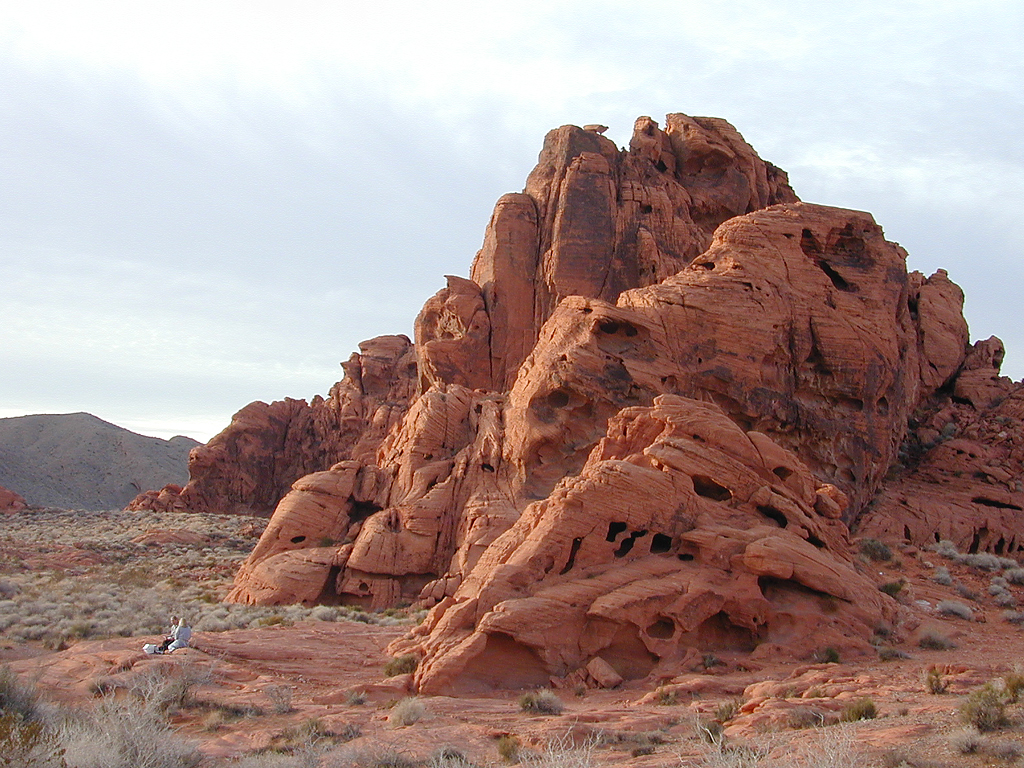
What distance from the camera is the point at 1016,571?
25.6 metres

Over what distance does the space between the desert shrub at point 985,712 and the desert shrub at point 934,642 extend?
8426mm

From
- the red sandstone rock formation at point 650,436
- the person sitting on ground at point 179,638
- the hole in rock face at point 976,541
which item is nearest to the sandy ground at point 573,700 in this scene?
the person sitting on ground at point 179,638

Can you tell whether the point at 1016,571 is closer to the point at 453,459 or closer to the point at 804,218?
the point at 804,218

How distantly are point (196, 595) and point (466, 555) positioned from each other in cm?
997

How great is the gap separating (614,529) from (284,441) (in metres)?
49.8

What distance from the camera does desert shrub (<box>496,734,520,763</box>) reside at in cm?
1022

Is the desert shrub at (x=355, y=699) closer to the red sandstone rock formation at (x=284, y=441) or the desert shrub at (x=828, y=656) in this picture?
the desert shrub at (x=828, y=656)

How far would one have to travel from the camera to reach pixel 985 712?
9133mm

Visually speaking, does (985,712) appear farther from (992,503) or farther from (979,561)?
(992,503)

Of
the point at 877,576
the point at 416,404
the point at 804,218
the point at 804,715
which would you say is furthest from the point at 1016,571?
the point at 416,404

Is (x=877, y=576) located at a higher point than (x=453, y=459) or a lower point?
lower

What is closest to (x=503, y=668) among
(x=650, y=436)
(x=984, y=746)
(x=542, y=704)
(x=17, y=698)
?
(x=542, y=704)

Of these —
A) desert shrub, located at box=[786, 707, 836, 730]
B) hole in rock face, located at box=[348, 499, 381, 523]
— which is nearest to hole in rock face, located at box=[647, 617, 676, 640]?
desert shrub, located at box=[786, 707, 836, 730]

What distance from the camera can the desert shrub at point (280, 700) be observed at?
13297mm
